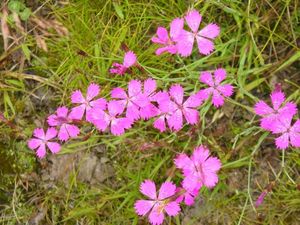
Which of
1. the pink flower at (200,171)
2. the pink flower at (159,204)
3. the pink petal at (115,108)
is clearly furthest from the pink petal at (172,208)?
the pink petal at (115,108)

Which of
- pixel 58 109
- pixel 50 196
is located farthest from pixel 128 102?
pixel 50 196

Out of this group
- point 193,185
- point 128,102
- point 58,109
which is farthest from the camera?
point 58,109

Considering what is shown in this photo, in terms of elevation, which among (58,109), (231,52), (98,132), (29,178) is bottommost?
(29,178)

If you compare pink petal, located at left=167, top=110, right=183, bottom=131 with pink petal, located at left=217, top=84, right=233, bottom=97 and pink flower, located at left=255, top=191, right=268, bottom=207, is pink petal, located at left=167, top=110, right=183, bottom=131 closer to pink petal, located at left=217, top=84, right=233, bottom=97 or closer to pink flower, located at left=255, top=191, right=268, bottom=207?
pink petal, located at left=217, top=84, right=233, bottom=97

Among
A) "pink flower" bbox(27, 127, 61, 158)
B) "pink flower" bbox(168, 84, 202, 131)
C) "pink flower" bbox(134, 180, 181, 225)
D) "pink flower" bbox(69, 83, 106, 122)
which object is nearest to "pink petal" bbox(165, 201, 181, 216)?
"pink flower" bbox(134, 180, 181, 225)

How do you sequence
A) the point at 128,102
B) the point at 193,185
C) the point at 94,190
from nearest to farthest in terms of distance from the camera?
the point at 193,185 → the point at 128,102 → the point at 94,190

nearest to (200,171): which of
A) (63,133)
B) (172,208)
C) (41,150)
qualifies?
(172,208)

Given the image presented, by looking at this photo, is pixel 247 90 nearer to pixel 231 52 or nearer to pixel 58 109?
pixel 231 52
